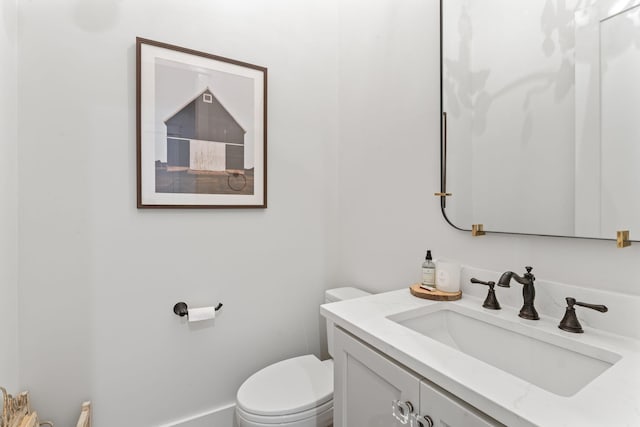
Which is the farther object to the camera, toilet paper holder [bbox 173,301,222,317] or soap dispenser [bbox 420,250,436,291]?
toilet paper holder [bbox 173,301,222,317]

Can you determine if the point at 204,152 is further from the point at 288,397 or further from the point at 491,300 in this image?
the point at 491,300

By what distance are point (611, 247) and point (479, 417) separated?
0.61 metres

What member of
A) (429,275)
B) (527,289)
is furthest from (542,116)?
(429,275)

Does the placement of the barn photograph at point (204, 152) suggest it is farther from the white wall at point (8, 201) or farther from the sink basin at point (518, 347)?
the sink basin at point (518, 347)

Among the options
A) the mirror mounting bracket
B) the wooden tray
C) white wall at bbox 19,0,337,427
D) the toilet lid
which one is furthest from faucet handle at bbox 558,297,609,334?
white wall at bbox 19,0,337,427

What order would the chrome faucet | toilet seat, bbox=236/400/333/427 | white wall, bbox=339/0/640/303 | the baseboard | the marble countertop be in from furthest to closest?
Result: the baseboard, toilet seat, bbox=236/400/333/427, white wall, bbox=339/0/640/303, the chrome faucet, the marble countertop

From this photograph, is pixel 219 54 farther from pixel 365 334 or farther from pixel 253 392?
pixel 253 392

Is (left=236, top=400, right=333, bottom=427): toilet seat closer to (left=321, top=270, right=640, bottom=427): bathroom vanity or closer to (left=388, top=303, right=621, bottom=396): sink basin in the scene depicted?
(left=321, top=270, right=640, bottom=427): bathroom vanity

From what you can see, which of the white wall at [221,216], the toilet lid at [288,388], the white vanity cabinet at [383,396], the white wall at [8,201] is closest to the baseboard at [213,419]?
the white wall at [221,216]

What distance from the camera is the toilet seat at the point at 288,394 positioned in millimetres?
1177

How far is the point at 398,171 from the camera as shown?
58.0 inches

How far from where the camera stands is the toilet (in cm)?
117

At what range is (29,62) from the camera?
3.91ft

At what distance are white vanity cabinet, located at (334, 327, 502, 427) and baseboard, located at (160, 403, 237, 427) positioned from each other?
836mm
